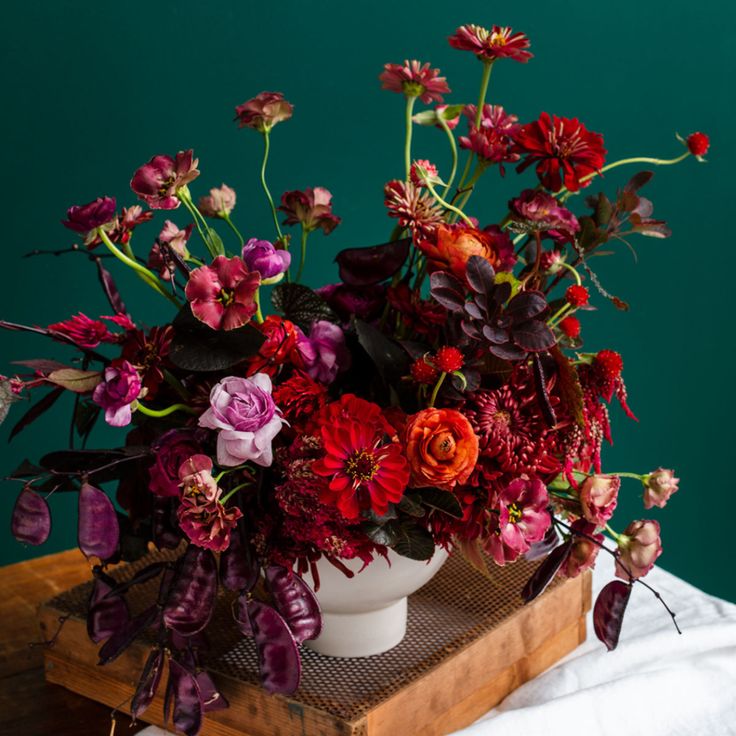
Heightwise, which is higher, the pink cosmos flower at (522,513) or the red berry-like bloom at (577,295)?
the red berry-like bloom at (577,295)

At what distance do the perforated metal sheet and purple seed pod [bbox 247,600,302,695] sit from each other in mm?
54

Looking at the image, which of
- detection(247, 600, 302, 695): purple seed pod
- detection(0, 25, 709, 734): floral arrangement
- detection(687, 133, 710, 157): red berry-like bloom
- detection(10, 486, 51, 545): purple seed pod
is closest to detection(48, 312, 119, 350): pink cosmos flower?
detection(0, 25, 709, 734): floral arrangement

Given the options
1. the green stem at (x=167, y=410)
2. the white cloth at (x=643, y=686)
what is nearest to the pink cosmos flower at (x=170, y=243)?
the green stem at (x=167, y=410)

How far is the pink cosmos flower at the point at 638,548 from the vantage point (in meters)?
0.72

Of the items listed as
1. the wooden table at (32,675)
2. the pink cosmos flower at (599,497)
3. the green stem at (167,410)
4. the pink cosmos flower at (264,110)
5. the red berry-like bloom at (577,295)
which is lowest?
the wooden table at (32,675)

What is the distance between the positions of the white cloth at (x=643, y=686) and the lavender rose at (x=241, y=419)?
0.30m

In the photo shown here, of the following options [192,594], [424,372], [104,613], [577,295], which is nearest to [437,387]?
[424,372]

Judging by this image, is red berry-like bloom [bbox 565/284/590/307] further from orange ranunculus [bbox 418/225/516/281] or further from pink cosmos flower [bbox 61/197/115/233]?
pink cosmos flower [bbox 61/197/115/233]

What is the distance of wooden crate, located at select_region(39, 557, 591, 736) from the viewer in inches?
29.8

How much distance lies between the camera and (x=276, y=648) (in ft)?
2.31

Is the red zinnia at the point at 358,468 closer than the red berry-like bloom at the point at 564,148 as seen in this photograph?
Yes

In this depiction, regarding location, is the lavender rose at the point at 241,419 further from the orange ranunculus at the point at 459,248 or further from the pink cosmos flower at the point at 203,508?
the orange ranunculus at the point at 459,248

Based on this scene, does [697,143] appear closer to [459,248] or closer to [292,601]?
[459,248]

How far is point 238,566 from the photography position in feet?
2.33
